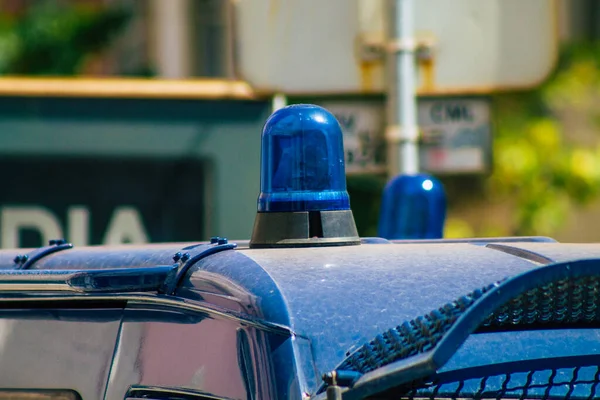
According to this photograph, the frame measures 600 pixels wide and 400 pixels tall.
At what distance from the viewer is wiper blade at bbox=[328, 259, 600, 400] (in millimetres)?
1435

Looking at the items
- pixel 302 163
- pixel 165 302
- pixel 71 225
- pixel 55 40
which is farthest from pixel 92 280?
pixel 55 40

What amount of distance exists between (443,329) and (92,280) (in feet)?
2.22

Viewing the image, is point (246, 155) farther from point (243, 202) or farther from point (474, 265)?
point (474, 265)

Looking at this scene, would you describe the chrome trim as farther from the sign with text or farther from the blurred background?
the sign with text

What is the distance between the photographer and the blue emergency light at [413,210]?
3514 mm

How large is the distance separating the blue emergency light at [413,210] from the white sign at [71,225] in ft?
7.68

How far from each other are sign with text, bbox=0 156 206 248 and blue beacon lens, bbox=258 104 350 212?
346cm

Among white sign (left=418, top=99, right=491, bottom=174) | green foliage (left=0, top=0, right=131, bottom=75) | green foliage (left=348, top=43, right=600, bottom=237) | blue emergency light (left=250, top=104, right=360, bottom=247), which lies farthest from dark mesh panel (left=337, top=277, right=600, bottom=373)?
green foliage (left=0, top=0, right=131, bottom=75)

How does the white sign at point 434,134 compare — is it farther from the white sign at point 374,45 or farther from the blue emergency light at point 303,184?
the blue emergency light at point 303,184

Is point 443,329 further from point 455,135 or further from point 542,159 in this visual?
point 542,159

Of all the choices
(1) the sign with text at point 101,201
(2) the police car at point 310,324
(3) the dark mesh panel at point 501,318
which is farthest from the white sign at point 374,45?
(3) the dark mesh panel at point 501,318

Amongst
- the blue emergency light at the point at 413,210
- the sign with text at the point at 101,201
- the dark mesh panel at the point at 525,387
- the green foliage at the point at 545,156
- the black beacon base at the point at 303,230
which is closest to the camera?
the dark mesh panel at the point at 525,387

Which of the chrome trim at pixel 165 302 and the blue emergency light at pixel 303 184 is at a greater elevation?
the blue emergency light at pixel 303 184

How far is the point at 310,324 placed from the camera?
5.51ft
